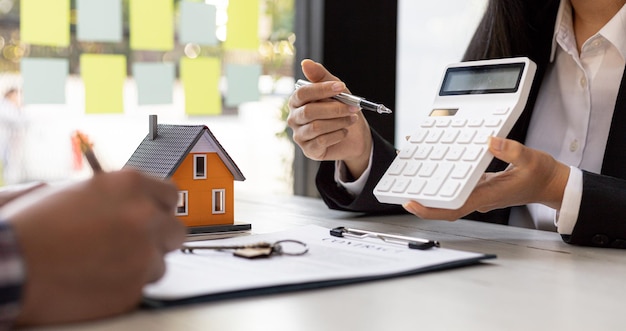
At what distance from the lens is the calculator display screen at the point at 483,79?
3.35ft

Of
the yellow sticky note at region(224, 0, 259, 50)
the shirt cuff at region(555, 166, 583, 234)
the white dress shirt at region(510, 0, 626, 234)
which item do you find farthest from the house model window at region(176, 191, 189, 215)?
the yellow sticky note at region(224, 0, 259, 50)

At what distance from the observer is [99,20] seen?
6.67 feet

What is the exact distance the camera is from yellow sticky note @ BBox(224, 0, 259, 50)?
228cm

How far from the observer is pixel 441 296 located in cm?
72

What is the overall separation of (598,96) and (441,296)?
862mm

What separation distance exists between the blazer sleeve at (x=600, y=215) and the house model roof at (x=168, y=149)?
1.54ft

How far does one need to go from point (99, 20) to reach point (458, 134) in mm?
1318

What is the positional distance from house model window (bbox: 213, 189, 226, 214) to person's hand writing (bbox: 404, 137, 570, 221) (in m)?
0.27

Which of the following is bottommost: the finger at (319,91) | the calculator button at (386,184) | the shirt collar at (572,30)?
the calculator button at (386,184)

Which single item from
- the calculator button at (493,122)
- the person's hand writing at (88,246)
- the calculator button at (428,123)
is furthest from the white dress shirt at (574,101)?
the person's hand writing at (88,246)

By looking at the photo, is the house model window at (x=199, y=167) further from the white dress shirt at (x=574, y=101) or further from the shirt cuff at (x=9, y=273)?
the shirt cuff at (x=9, y=273)

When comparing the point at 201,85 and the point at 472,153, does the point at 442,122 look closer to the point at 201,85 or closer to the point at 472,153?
the point at 472,153

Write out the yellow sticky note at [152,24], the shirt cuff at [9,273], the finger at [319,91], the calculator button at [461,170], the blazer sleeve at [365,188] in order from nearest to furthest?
the shirt cuff at [9,273] < the calculator button at [461,170] < the finger at [319,91] < the blazer sleeve at [365,188] < the yellow sticky note at [152,24]

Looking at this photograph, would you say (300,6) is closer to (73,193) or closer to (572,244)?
(572,244)
